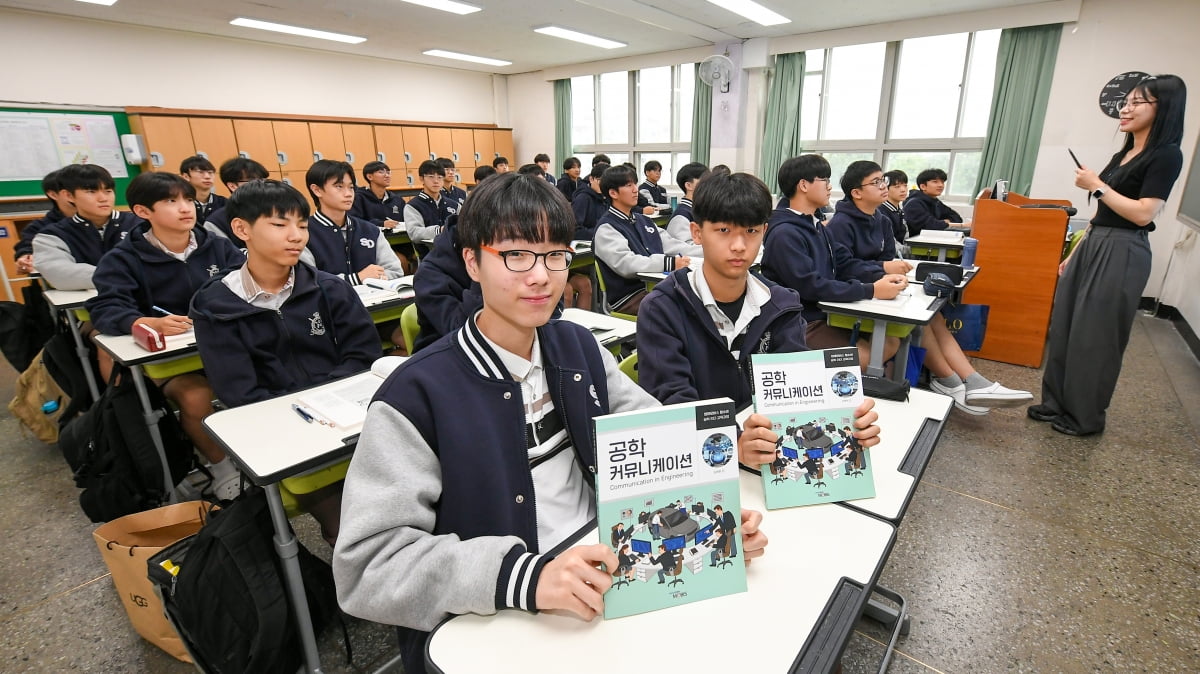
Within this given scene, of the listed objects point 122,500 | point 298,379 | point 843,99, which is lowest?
point 122,500

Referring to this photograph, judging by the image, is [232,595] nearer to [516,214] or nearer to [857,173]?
[516,214]

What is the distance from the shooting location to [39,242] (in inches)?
114

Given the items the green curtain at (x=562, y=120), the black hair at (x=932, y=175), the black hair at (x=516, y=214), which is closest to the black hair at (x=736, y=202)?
the black hair at (x=516, y=214)

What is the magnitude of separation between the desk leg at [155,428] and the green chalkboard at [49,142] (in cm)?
575

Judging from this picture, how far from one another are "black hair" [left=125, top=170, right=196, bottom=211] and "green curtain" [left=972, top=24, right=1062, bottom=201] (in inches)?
285

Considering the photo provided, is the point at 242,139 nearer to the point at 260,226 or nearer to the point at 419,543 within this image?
the point at 260,226

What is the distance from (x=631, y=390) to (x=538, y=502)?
298mm

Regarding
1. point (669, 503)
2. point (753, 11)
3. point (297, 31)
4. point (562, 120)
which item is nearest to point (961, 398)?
point (669, 503)

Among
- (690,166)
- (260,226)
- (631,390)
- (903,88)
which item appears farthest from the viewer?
(903,88)

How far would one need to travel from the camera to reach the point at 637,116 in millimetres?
9094

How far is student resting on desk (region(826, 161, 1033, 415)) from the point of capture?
2877mm

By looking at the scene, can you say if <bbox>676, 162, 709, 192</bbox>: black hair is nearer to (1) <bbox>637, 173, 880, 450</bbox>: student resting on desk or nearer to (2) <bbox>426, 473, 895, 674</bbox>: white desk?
(1) <bbox>637, 173, 880, 450</bbox>: student resting on desk

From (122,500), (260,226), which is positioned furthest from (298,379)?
(122,500)

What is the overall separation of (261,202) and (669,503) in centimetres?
172
